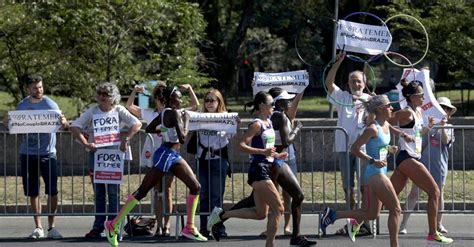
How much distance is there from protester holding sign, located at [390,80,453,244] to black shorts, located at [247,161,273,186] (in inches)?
58.3

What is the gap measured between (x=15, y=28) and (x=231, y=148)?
7721 mm

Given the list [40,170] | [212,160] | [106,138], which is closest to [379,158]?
[212,160]

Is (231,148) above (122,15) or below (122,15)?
below

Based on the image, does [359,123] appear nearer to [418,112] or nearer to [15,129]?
[418,112]

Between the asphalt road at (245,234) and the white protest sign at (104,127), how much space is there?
112 cm

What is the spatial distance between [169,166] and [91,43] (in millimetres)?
10594

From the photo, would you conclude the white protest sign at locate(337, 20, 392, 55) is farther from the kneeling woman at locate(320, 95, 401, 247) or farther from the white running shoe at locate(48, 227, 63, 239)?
the white running shoe at locate(48, 227, 63, 239)

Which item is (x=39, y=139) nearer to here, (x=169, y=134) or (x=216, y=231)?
(x=169, y=134)

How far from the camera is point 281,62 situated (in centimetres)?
4053

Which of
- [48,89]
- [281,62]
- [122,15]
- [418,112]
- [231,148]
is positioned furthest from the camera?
[281,62]

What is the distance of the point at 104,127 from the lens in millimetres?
12055

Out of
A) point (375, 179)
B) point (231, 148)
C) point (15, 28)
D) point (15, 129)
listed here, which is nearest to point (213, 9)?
point (15, 28)

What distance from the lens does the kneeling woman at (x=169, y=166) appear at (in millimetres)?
11031

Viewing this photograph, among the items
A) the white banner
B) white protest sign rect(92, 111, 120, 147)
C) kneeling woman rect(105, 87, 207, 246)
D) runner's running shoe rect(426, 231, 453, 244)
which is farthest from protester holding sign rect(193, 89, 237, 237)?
runner's running shoe rect(426, 231, 453, 244)
